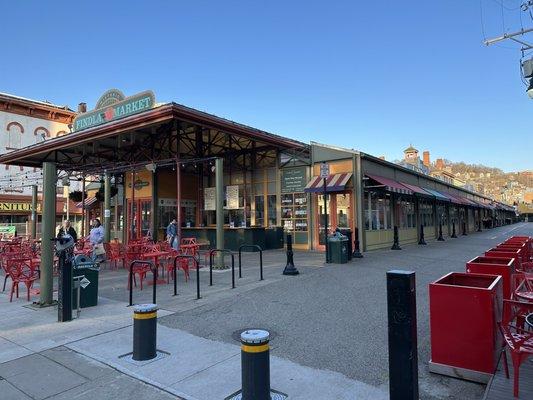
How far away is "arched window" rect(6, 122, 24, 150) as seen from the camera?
35844 mm

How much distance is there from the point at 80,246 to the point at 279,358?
12173 mm

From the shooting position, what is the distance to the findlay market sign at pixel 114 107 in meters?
13.8

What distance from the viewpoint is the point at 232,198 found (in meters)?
20.7

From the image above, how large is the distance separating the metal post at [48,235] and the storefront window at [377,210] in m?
12.9

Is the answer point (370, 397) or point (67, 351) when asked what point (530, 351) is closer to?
point (370, 397)

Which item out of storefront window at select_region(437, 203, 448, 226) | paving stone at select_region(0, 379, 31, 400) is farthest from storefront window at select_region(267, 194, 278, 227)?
storefront window at select_region(437, 203, 448, 226)

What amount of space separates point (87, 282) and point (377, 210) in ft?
48.0

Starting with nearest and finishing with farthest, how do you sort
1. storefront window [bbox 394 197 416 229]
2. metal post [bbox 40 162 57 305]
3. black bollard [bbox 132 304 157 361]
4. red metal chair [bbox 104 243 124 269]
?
black bollard [bbox 132 304 157 361] → metal post [bbox 40 162 57 305] → red metal chair [bbox 104 243 124 269] → storefront window [bbox 394 197 416 229]

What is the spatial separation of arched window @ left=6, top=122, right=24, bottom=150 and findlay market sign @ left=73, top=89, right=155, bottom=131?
80.0 ft

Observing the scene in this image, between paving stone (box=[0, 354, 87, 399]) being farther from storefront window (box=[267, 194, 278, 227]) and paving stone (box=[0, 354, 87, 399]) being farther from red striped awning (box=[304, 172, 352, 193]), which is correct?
storefront window (box=[267, 194, 278, 227])

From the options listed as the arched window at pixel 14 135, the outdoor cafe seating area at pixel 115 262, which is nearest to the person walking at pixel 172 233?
the outdoor cafe seating area at pixel 115 262

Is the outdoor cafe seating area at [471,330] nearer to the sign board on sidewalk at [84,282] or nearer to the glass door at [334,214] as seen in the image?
the sign board on sidewalk at [84,282]

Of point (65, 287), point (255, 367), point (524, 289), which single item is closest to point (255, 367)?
point (255, 367)

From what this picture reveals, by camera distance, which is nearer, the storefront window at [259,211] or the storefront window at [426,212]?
the storefront window at [259,211]
